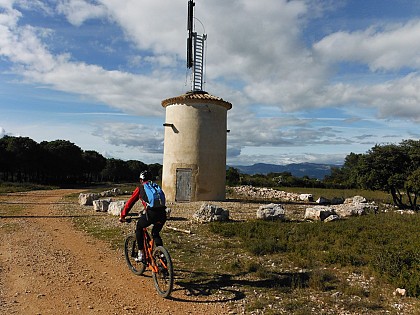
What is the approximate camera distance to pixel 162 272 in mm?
7051

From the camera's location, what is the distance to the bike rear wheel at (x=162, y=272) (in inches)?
264

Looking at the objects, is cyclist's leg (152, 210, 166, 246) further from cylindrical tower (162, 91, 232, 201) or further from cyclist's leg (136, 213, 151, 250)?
cylindrical tower (162, 91, 232, 201)

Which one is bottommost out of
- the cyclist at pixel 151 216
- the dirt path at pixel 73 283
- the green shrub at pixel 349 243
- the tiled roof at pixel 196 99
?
the dirt path at pixel 73 283

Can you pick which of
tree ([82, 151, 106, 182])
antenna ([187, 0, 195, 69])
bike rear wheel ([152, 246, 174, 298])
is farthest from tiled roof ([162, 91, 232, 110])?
tree ([82, 151, 106, 182])

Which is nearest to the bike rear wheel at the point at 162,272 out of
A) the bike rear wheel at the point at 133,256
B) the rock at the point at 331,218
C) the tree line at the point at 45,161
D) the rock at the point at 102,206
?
the bike rear wheel at the point at 133,256

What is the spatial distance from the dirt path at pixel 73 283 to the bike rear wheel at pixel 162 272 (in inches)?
6.4

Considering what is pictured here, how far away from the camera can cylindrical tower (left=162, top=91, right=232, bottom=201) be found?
78.6 ft

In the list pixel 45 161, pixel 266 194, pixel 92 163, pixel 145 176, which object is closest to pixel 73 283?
pixel 145 176

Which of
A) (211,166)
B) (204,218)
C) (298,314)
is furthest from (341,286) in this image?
(211,166)

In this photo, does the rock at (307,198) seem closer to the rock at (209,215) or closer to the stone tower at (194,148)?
the stone tower at (194,148)

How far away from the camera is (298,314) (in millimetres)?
6090

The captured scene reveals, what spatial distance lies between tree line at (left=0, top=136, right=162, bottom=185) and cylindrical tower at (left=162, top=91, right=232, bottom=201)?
832 inches

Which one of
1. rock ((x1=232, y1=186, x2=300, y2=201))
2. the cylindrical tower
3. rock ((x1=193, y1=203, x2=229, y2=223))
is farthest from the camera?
rock ((x1=232, y1=186, x2=300, y2=201))

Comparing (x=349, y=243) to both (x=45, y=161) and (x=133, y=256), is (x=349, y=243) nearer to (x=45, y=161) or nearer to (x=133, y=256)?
(x=133, y=256)
